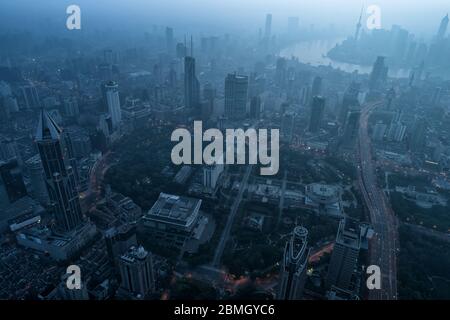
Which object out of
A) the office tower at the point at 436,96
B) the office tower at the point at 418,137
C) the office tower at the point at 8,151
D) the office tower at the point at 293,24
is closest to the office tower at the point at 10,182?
the office tower at the point at 8,151

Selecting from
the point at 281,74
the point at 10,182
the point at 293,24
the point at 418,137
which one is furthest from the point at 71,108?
the point at 293,24

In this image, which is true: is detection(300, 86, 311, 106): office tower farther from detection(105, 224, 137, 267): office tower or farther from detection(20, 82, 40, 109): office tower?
detection(20, 82, 40, 109): office tower

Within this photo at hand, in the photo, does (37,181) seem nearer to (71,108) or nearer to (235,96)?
(71,108)

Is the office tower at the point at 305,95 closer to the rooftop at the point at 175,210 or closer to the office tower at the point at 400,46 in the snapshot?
the rooftop at the point at 175,210

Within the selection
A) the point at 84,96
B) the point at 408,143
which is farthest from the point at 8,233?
the point at 408,143

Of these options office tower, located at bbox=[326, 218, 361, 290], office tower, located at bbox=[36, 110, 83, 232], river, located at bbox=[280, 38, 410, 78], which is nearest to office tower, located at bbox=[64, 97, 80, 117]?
office tower, located at bbox=[36, 110, 83, 232]

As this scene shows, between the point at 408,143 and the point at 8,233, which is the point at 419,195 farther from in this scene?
the point at 8,233
